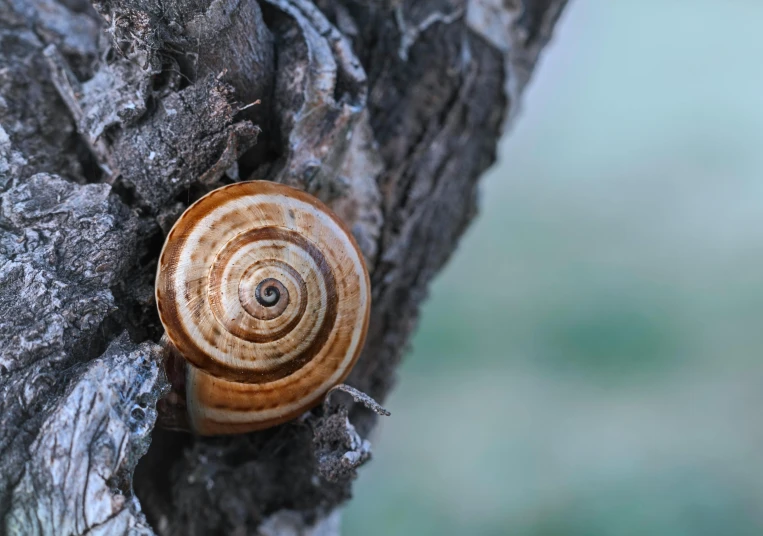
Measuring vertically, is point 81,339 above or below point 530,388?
above

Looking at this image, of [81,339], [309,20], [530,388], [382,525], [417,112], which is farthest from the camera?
[530,388]

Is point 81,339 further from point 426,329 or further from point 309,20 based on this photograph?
point 426,329

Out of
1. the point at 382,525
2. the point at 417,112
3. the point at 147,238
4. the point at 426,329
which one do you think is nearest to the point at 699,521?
the point at 382,525
